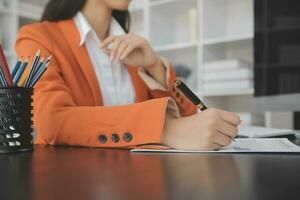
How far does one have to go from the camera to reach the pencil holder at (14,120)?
57 cm

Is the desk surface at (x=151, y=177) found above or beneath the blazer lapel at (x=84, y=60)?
beneath

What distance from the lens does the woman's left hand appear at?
0.84m

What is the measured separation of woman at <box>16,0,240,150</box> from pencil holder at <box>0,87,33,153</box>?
100 millimetres

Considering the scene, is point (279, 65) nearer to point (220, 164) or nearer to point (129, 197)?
point (220, 164)

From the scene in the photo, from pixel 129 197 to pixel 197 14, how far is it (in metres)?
2.08

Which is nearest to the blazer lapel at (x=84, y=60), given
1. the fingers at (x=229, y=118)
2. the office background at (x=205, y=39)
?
the fingers at (x=229, y=118)

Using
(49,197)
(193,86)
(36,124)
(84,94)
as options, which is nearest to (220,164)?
(49,197)

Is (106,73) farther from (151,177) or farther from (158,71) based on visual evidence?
(151,177)

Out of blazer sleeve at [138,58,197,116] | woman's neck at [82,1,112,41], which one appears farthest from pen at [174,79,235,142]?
woman's neck at [82,1,112,41]

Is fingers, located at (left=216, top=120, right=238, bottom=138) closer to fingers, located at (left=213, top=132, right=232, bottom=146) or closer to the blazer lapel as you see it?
fingers, located at (left=213, top=132, right=232, bottom=146)

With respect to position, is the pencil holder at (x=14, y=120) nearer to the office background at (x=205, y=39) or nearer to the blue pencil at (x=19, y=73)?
the blue pencil at (x=19, y=73)

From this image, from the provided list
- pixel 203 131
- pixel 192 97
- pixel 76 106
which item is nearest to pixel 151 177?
pixel 203 131

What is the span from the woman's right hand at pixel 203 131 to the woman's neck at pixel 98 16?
66 centimetres

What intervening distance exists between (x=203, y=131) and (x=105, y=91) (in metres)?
0.51
